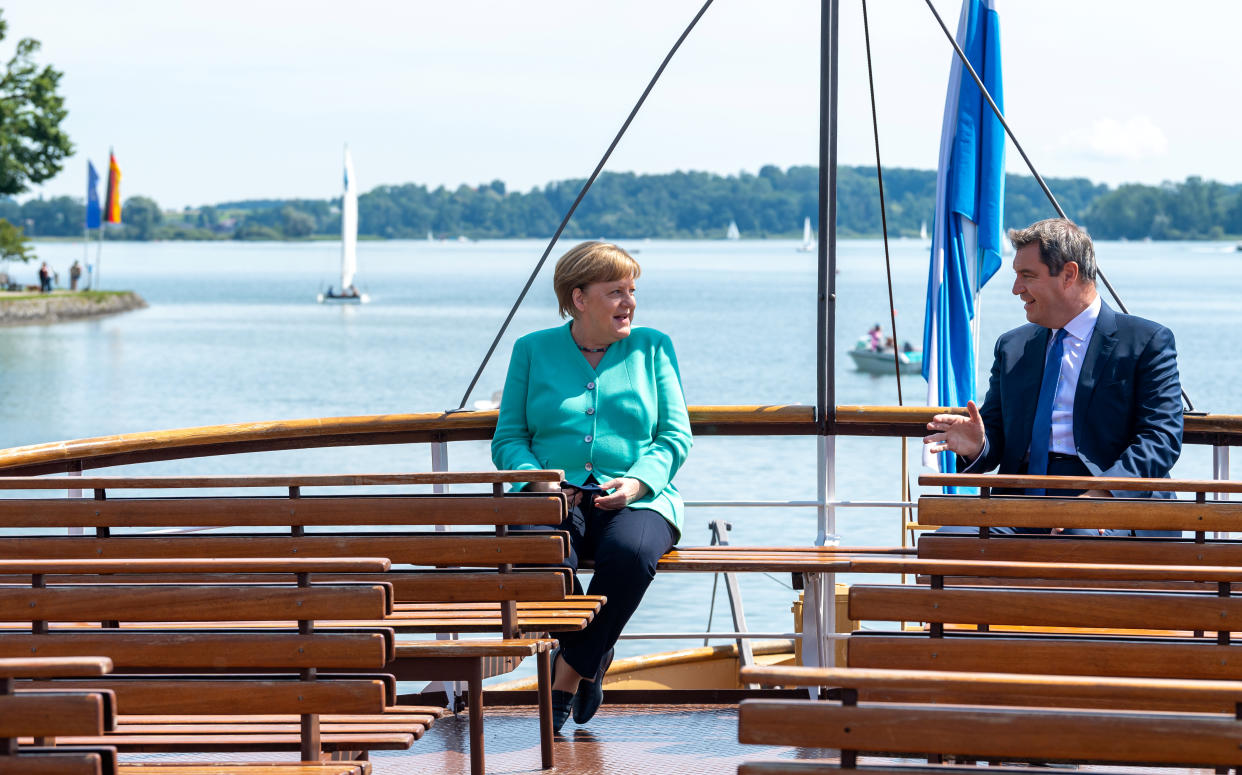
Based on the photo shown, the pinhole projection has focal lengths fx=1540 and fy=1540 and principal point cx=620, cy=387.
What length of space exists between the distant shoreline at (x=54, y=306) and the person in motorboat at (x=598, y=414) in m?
74.4

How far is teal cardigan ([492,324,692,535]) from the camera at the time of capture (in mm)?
4727

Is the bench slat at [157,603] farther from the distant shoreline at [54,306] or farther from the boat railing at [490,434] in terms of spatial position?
the distant shoreline at [54,306]

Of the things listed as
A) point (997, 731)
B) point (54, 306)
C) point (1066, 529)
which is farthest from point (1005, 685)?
point (54, 306)

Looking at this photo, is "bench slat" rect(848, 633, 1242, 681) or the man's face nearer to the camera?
"bench slat" rect(848, 633, 1242, 681)

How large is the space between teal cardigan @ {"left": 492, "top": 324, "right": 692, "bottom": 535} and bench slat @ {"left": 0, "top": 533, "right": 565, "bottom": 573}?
73 centimetres

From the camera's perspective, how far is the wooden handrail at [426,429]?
4891 mm

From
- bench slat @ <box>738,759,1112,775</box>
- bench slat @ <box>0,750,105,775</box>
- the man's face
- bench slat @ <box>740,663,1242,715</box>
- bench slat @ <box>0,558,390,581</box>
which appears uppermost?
the man's face

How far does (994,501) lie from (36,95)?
65268mm

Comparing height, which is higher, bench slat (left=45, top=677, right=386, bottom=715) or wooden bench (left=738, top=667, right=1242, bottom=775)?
wooden bench (left=738, top=667, right=1242, bottom=775)

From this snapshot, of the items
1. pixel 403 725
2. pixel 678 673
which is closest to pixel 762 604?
pixel 678 673

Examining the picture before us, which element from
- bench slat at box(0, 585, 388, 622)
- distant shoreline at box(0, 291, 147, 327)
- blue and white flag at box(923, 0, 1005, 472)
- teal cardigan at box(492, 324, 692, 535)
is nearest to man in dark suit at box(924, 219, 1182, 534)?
teal cardigan at box(492, 324, 692, 535)

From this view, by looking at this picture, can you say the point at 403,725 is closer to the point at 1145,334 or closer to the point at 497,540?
the point at 497,540

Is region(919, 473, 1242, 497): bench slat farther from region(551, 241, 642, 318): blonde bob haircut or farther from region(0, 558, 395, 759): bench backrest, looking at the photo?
region(0, 558, 395, 759): bench backrest

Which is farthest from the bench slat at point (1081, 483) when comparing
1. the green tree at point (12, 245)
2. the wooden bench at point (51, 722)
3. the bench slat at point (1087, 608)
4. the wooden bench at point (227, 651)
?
the green tree at point (12, 245)
